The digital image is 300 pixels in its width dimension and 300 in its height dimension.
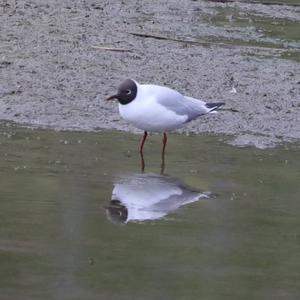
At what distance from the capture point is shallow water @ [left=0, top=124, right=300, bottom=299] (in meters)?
6.22

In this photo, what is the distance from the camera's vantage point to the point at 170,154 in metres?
9.47

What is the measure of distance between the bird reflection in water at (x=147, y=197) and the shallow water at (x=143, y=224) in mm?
29

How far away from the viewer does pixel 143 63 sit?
41.9 feet

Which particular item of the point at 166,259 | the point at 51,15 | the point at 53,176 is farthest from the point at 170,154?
the point at 51,15

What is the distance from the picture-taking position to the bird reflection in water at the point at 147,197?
758 centimetres

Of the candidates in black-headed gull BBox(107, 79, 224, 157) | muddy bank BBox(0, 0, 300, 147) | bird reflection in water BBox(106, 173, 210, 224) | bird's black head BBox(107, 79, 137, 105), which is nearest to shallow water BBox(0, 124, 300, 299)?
bird reflection in water BBox(106, 173, 210, 224)

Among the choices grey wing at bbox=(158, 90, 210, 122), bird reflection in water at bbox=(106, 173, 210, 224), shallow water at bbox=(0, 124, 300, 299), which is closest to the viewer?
shallow water at bbox=(0, 124, 300, 299)

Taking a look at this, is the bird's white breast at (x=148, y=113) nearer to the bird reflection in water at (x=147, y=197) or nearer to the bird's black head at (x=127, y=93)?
the bird's black head at (x=127, y=93)

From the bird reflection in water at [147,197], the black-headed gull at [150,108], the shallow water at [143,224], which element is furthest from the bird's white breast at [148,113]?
the bird reflection in water at [147,197]

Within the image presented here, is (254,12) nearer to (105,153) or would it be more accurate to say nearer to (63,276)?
(105,153)

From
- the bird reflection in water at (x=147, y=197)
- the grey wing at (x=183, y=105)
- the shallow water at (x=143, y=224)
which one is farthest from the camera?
the grey wing at (x=183, y=105)

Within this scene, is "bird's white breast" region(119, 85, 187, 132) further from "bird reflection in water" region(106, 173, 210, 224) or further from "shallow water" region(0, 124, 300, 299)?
→ "bird reflection in water" region(106, 173, 210, 224)

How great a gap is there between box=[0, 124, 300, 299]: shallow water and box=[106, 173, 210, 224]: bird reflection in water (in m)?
0.03

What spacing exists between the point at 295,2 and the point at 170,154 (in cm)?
847
